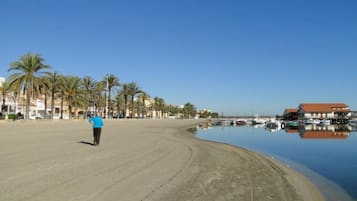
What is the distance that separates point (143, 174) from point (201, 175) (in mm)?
1854

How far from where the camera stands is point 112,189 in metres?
6.85

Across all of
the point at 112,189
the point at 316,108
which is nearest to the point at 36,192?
the point at 112,189

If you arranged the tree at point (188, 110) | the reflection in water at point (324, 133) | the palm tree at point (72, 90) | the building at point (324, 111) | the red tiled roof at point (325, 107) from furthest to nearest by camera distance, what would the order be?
the tree at point (188, 110), the red tiled roof at point (325, 107), the building at point (324, 111), the palm tree at point (72, 90), the reflection in water at point (324, 133)

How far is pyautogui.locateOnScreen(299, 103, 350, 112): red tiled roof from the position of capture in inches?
5212

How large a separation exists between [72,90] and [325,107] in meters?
114

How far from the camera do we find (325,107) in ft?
445

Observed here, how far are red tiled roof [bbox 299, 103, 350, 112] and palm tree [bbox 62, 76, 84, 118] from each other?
10391 cm

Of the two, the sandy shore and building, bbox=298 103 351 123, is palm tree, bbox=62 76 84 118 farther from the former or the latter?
building, bbox=298 103 351 123

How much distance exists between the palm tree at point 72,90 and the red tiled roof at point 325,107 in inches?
4091

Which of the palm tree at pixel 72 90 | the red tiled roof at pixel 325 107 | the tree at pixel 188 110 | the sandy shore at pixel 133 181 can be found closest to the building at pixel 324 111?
the red tiled roof at pixel 325 107

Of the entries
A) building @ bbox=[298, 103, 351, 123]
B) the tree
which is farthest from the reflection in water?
the tree

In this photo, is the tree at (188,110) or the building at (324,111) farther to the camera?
the tree at (188,110)

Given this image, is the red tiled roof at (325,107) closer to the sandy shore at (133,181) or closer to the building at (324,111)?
the building at (324,111)

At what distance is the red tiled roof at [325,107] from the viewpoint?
434 feet
